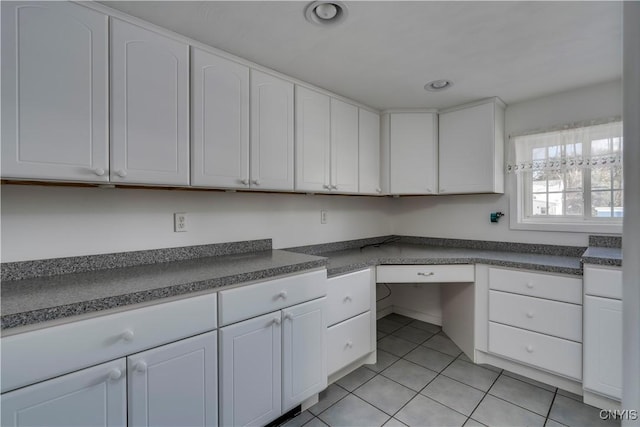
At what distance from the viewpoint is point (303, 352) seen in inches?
65.2

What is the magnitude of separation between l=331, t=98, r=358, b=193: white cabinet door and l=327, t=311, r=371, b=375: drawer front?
38.9 inches

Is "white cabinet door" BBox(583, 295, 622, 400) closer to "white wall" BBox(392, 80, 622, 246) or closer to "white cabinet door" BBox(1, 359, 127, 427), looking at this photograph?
"white wall" BBox(392, 80, 622, 246)

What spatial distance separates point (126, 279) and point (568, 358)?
2559 mm

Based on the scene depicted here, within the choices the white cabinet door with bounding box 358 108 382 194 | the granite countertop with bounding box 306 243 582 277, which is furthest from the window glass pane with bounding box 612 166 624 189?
the white cabinet door with bounding box 358 108 382 194

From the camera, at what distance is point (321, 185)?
7.19 ft

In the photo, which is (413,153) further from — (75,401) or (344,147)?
(75,401)

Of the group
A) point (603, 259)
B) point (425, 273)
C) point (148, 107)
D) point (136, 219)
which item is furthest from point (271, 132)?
point (603, 259)

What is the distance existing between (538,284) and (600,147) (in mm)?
1155

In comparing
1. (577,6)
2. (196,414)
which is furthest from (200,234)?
(577,6)

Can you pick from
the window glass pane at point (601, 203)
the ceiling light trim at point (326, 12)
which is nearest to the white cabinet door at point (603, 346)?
the window glass pane at point (601, 203)

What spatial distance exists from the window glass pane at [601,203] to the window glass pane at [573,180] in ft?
0.36

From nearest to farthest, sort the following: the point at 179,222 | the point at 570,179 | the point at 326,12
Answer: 1. the point at 326,12
2. the point at 179,222
3. the point at 570,179

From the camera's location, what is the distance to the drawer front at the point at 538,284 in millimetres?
1829

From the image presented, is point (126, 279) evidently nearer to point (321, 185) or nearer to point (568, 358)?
point (321, 185)
